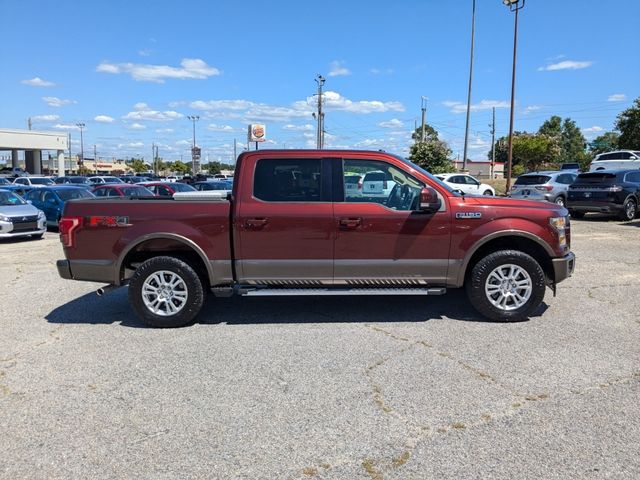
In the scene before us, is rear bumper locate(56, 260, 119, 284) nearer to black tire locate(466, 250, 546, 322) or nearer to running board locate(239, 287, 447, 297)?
running board locate(239, 287, 447, 297)

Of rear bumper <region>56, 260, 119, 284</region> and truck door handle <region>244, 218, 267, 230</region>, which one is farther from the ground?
truck door handle <region>244, 218, 267, 230</region>

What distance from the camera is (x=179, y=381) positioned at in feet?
14.4

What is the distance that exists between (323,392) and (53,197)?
16097 millimetres

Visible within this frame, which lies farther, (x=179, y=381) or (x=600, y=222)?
(x=600, y=222)

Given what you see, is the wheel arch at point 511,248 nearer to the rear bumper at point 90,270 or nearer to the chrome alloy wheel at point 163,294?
the chrome alloy wheel at point 163,294

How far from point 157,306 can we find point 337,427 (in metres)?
3.03

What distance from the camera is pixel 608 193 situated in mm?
16875

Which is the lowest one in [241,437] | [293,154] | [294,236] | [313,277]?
[241,437]

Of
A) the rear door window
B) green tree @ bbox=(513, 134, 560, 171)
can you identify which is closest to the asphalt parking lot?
the rear door window

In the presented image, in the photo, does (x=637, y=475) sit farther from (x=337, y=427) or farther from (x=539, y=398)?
(x=337, y=427)

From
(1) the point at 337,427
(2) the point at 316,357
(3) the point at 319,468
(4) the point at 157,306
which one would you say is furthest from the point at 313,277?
(3) the point at 319,468

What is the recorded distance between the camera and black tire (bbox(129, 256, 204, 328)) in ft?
19.1

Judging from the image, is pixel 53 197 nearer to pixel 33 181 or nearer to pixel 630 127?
pixel 33 181

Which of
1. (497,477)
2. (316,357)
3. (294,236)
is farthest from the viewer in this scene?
(294,236)
